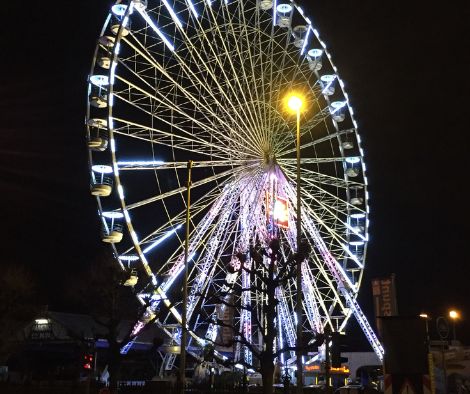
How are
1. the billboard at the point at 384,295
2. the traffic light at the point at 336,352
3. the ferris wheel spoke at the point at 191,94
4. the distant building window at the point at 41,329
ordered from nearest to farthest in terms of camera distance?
the traffic light at the point at 336,352 < the ferris wheel spoke at the point at 191,94 < the billboard at the point at 384,295 < the distant building window at the point at 41,329

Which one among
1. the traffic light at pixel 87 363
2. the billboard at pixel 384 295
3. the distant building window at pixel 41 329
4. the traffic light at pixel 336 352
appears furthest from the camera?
the distant building window at pixel 41 329

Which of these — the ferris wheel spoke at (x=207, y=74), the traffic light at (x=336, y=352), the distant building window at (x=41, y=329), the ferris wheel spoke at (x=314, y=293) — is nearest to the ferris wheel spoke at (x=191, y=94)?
the ferris wheel spoke at (x=207, y=74)

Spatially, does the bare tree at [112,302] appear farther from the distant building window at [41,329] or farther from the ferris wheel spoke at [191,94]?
the distant building window at [41,329]

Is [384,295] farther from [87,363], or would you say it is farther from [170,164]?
[87,363]

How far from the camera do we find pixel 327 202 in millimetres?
34938

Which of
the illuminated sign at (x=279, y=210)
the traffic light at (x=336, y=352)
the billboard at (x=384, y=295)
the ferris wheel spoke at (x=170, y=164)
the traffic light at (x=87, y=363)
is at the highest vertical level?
the ferris wheel spoke at (x=170, y=164)

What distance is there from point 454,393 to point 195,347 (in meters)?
16.1

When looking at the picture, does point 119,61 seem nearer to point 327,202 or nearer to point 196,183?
point 196,183

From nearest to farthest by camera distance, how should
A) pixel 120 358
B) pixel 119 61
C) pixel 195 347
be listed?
pixel 120 358 < pixel 119 61 < pixel 195 347

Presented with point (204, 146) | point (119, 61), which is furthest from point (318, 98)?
point (119, 61)

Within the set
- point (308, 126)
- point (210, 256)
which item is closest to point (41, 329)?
point (210, 256)

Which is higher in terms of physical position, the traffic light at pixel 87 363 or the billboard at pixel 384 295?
the billboard at pixel 384 295

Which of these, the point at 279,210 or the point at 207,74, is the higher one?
the point at 207,74

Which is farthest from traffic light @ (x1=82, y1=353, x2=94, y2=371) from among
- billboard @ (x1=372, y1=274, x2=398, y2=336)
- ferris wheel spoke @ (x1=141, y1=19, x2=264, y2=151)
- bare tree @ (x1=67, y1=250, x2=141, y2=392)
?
billboard @ (x1=372, y1=274, x2=398, y2=336)
